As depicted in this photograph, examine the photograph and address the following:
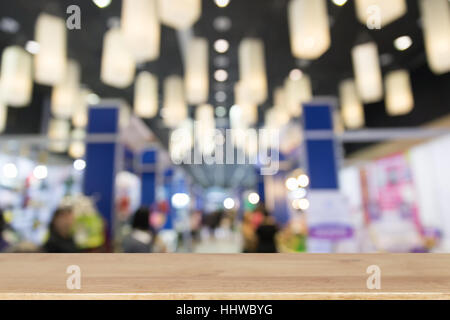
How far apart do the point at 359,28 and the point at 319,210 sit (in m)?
3.12

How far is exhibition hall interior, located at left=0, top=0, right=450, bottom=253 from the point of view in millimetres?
2592

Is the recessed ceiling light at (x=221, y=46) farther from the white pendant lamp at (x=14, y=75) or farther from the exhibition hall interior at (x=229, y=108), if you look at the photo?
the white pendant lamp at (x=14, y=75)

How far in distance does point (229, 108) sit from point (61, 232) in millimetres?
6688

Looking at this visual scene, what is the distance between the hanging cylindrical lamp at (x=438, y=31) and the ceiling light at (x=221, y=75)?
4497 mm

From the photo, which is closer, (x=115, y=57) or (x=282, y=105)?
(x=115, y=57)

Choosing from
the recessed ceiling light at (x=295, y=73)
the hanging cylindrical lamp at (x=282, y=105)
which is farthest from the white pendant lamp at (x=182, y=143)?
the recessed ceiling light at (x=295, y=73)

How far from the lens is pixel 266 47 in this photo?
5715 mm

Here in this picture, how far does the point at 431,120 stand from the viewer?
5895 mm

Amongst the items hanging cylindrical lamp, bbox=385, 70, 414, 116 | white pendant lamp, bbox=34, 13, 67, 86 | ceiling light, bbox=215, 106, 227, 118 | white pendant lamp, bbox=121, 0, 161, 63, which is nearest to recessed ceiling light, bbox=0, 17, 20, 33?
white pendant lamp, bbox=34, 13, 67, 86

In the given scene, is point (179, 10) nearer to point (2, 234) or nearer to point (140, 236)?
point (140, 236)

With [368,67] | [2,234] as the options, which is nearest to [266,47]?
[368,67]

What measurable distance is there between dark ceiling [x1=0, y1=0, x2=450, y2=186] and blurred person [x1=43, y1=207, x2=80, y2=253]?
7.97ft
